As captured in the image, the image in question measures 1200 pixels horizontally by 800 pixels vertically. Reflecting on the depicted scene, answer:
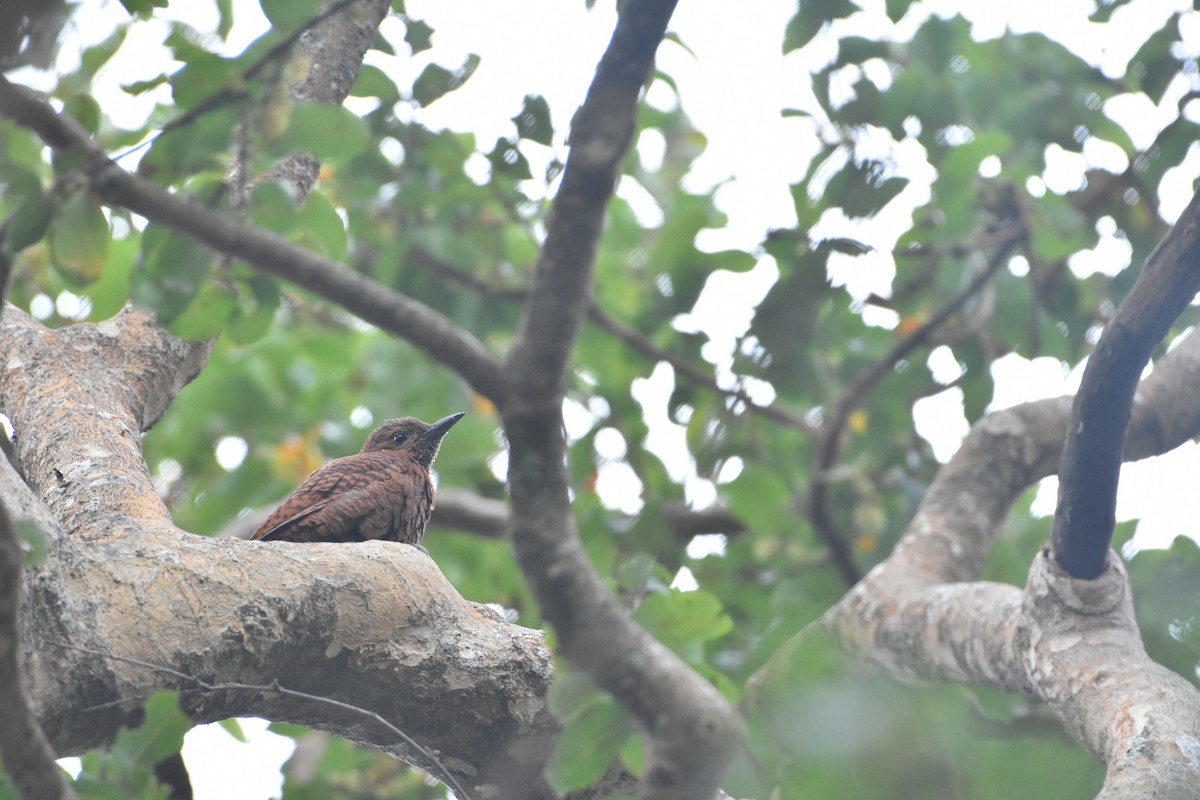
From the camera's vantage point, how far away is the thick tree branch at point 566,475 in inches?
63.1

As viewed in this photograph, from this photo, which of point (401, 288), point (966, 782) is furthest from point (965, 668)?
point (401, 288)

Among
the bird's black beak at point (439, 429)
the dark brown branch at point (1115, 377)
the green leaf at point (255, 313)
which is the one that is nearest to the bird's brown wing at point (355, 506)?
the bird's black beak at point (439, 429)

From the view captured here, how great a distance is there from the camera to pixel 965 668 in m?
3.30

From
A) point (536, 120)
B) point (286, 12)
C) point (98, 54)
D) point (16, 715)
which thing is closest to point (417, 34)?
point (536, 120)

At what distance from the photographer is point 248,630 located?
7.22ft

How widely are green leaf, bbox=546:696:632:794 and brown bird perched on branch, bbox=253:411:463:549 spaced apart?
1824 millimetres

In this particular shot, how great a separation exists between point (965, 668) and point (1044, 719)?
1.09 meters

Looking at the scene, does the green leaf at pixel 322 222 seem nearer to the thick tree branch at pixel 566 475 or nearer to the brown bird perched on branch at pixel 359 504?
the thick tree branch at pixel 566 475

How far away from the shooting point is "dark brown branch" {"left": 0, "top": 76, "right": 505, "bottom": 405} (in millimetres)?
1555

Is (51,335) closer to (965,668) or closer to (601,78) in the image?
(601,78)

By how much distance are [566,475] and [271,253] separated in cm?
51

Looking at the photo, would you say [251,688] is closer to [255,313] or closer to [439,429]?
[255,313]

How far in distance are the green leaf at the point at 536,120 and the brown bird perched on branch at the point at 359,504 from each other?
4.14ft

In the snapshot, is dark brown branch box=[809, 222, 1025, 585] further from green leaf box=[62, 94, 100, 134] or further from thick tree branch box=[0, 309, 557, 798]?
green leaf box=[62, 94, 100, 134]
